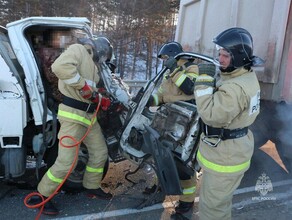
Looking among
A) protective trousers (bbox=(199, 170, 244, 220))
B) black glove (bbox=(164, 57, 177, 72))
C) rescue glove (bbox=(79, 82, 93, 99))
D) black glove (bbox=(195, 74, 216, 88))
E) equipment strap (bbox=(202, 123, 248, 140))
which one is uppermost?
black glove (bbox=(164, 57, 177, 72))

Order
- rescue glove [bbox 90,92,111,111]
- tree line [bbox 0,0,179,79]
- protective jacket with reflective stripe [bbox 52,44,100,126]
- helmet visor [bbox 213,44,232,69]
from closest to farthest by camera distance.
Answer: helmet visor [bbox 213,44,232,69] < protective jacket with reflective stripe [bbox 52,44,100,126] < rescue glove [bbox 90,92,111,111] < tree line [bbox 0,0,179,79]

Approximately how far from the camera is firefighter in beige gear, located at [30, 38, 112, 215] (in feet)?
9.79

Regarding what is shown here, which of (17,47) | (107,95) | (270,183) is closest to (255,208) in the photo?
(270,183)

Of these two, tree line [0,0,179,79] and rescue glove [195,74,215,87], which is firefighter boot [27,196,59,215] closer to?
rescue glove [195,74,215,87]

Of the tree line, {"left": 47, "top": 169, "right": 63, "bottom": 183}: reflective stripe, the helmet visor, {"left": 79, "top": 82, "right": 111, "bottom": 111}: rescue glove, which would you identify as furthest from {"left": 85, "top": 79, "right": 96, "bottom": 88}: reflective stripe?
the tree line

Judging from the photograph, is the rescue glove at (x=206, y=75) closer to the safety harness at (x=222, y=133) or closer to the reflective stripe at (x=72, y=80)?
the safety harness at (x=222, y=133)

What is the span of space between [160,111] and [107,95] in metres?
0.59

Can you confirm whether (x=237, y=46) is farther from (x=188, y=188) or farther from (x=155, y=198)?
(x=155, y=198)

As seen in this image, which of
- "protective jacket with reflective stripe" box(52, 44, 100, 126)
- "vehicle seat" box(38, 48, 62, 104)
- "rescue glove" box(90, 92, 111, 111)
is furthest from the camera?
"vehicle seat" box(38, 48, 62, 104)

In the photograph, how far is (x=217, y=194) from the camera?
243cm

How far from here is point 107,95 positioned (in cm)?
347

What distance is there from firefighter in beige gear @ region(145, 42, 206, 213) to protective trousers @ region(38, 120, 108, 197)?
2.21ft

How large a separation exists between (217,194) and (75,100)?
159 centimetres

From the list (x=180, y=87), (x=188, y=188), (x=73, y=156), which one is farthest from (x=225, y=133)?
(x=73, y=156)
